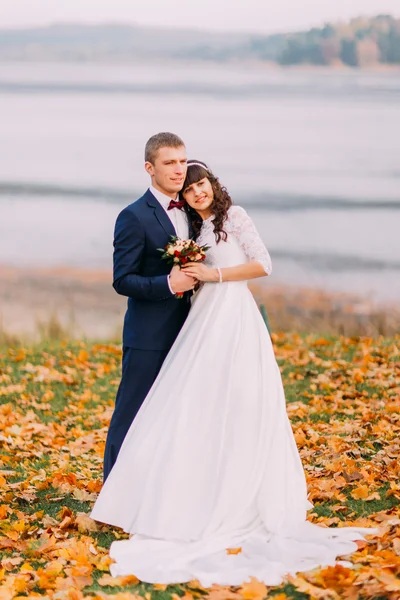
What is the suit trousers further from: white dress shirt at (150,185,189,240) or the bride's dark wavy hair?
the bride's dark wavy hair

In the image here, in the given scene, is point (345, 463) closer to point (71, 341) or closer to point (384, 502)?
point (384, 502)

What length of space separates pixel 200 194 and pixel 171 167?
0.24 meters

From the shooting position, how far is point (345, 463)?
7.35 m

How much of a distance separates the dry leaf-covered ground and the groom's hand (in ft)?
5.40

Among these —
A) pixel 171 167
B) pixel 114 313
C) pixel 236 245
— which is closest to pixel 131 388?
pixel 236 245

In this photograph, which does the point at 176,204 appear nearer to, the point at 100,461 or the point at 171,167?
the point at 171,167

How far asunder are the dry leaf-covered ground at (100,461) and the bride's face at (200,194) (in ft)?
7.05

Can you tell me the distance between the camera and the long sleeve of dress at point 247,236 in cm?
580

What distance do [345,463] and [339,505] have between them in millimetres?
1044

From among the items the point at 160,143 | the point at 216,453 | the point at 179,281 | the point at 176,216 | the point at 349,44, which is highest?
the point at 349,44

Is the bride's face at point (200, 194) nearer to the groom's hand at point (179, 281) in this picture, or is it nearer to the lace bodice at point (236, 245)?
the lace bodice at point (236, 245)

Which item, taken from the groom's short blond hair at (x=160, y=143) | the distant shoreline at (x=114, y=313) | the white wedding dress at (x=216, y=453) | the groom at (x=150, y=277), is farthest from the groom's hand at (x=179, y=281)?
the distant shoreline at (x=114, y=313)

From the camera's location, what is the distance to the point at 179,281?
5.72 meters

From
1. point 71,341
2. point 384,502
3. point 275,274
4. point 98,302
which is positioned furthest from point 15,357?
point 384,502
